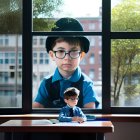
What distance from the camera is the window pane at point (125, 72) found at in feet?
13.6

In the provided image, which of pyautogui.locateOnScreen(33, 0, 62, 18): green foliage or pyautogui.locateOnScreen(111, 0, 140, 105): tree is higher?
pyautogui.locateOnScreen(33, 0, 62, 18): green foliage

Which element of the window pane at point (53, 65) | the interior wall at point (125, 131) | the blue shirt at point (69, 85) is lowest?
the interior wall at point (125, 131)

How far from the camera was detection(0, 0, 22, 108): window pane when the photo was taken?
165 inches

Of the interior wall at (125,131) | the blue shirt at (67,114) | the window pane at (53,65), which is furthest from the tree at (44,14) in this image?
the interior wall at (125,131)

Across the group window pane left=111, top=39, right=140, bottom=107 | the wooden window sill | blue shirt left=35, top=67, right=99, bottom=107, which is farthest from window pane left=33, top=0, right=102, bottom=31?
the wooden window sill

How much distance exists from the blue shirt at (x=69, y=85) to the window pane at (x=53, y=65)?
48mm

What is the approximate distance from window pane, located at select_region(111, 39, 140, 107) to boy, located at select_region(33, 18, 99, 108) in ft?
Answer: 0.98

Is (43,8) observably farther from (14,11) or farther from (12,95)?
(12,95)

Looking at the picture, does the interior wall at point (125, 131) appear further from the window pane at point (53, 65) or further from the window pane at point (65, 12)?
the window pane at point (65, 12)

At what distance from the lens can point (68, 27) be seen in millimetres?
4238

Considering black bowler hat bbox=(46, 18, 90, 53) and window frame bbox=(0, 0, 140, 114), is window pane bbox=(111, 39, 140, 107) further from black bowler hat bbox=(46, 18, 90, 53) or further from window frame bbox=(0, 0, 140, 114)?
black bowler hat bbox=(46, 18, 90, 53)

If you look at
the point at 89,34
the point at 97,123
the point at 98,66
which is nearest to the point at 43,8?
the point at 89,34

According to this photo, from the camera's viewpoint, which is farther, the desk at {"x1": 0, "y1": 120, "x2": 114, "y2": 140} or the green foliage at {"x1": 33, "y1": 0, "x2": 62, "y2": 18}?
the green foliage at {"x1": 33, "y1": 0, "x2": 62, "y2": 18}

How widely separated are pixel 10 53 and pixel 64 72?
69 centimetres
